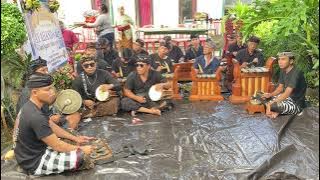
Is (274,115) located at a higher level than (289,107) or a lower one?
lower

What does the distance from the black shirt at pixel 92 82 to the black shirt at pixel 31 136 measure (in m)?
2.60

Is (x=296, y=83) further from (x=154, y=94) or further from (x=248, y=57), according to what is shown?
(x=154, y=94)

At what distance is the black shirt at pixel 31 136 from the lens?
13.6 feet

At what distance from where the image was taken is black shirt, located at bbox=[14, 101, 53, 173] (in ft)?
13.6

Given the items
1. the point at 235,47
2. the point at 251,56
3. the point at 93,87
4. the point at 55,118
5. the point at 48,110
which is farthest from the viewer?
the point at 235,47

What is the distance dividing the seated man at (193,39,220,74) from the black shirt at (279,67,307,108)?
1734mm

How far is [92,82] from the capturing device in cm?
704

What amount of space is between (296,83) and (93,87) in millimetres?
3663

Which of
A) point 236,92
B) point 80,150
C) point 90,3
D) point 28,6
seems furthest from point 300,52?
point 90,3

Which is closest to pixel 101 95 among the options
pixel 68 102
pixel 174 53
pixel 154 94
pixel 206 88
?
pixel 68 102

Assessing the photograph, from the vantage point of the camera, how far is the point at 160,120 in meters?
6.80

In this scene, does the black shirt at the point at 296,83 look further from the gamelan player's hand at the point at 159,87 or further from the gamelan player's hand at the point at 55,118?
the gamelan player's hand at the point at 55,118

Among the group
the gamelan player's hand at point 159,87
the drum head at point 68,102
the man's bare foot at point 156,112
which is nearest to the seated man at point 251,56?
the gamelan player's hand at point 159,87

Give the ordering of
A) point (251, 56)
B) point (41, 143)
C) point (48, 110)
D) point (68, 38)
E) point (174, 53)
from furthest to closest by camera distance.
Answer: point (68, 38), point (174, 53), point (251, 56), point (48, 110), point (41, 143)
